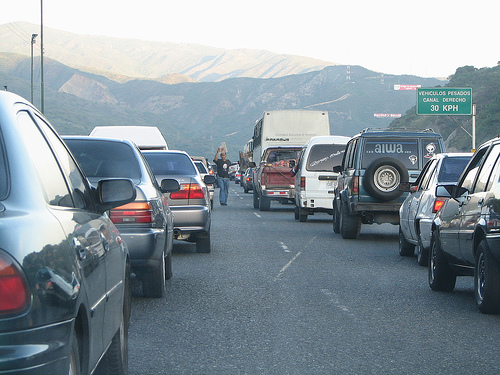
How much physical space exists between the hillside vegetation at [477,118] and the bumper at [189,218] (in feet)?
156

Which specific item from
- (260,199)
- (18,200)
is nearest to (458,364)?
(18,200)

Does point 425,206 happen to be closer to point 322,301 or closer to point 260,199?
point 322,301

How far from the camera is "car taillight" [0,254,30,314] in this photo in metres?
2.49

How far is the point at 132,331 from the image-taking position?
6500 millimetres

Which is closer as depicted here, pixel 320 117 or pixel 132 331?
pixel 132 331

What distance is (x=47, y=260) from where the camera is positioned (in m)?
2.69

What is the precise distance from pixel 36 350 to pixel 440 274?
22.2ft

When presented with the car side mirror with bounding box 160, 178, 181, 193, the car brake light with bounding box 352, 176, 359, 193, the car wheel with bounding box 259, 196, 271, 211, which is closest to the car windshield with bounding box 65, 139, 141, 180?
the car side mirror with bounding box 160, 178, 181, 193

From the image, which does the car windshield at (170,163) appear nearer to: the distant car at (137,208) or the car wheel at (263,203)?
the distant car at (137,208)

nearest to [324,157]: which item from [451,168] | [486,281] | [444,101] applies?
[451,168]

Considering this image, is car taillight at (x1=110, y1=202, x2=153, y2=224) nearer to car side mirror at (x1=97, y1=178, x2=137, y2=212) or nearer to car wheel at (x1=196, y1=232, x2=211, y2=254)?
car side mirror at (x1=97, y1=178, x2=137, y2=212)

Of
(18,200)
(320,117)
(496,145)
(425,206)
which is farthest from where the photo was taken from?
(320,117)

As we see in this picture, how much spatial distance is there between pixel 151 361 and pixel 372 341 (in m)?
1.76

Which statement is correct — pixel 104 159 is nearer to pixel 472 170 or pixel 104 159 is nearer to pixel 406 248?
pixel 472 170
